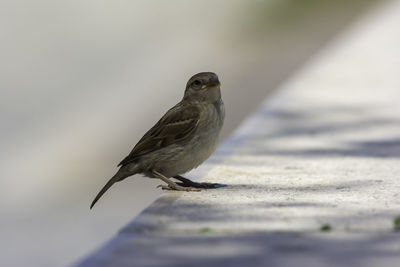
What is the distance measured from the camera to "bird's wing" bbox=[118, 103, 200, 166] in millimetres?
5531

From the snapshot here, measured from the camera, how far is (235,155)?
6895 mm

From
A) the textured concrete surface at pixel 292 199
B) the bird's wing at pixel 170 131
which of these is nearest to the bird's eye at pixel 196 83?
the bird's wing at pixel 170 131

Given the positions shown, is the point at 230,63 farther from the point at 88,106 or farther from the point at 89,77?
the point at 88,106

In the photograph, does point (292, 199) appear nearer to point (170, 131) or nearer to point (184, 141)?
point (184, 141)

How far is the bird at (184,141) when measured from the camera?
18.1ft

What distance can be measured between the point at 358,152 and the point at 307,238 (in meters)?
2.84

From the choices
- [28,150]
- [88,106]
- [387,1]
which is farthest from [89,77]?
[387,1]

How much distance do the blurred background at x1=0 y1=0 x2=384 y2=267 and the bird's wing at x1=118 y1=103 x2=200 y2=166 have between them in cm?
189

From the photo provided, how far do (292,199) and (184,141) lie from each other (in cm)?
80

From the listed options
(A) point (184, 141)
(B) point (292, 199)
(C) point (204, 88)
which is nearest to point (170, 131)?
(A) point (184, 141)

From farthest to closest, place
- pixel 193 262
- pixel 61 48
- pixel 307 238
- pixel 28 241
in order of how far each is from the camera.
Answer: pixel 61 48 < pixel 28 241 < pixel 307 238 < pixel 193 262

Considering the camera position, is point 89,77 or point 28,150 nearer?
point 28,150

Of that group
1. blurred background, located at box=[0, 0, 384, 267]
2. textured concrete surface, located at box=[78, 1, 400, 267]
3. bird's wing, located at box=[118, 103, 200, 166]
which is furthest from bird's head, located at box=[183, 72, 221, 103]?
blurred background, located at box=[0, 0, 384, 267]

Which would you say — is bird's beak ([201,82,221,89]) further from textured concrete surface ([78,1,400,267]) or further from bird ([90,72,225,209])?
textured concrete surface ([78,1,400,267])
